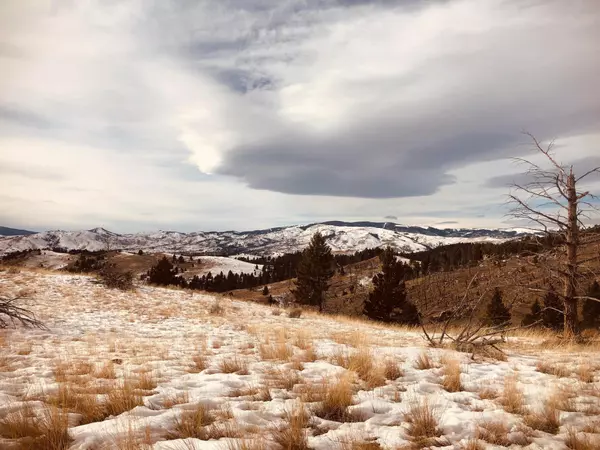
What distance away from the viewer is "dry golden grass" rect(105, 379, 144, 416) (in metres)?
3.89

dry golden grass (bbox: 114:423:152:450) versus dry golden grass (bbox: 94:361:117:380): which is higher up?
dry golden grass (bbox: 114:423:152:450)

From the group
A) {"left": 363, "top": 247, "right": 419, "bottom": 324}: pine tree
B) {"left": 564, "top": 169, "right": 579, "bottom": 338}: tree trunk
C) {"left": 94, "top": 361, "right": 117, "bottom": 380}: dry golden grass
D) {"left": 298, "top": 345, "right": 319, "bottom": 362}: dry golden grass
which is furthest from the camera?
{"left": 363, "top": 247, "right": 419, "bottom": 324}: pine tree

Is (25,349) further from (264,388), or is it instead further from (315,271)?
(315,271)

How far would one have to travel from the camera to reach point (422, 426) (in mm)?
3572

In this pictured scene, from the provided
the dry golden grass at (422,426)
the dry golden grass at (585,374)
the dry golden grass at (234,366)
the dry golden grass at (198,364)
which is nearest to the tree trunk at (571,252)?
the dry golden grass at (585,374)

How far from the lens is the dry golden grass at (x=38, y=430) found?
305 centimetres

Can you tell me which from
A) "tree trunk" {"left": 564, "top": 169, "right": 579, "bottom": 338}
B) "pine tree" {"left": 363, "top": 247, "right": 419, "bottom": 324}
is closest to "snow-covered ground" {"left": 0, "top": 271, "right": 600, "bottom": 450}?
"tree trunk" {"left": 564, "top": 169, "right": 579, "bottom": 338}

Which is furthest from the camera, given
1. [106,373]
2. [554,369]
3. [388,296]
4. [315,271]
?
[315,271]

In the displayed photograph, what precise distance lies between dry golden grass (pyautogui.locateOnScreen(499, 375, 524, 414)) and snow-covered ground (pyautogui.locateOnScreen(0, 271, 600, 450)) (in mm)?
67

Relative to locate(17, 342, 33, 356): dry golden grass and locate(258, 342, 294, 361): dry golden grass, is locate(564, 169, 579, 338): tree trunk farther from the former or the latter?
locate(17, 342, 33, 356): dry golden grass

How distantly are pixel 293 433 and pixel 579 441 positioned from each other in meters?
2.70

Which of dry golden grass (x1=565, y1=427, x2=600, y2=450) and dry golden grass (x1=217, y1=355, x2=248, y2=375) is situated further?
dry golden grass (x1=217, y1=355, x2=248, y2=375)

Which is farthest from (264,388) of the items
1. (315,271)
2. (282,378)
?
(315,271)

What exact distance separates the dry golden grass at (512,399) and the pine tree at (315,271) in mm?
31510
